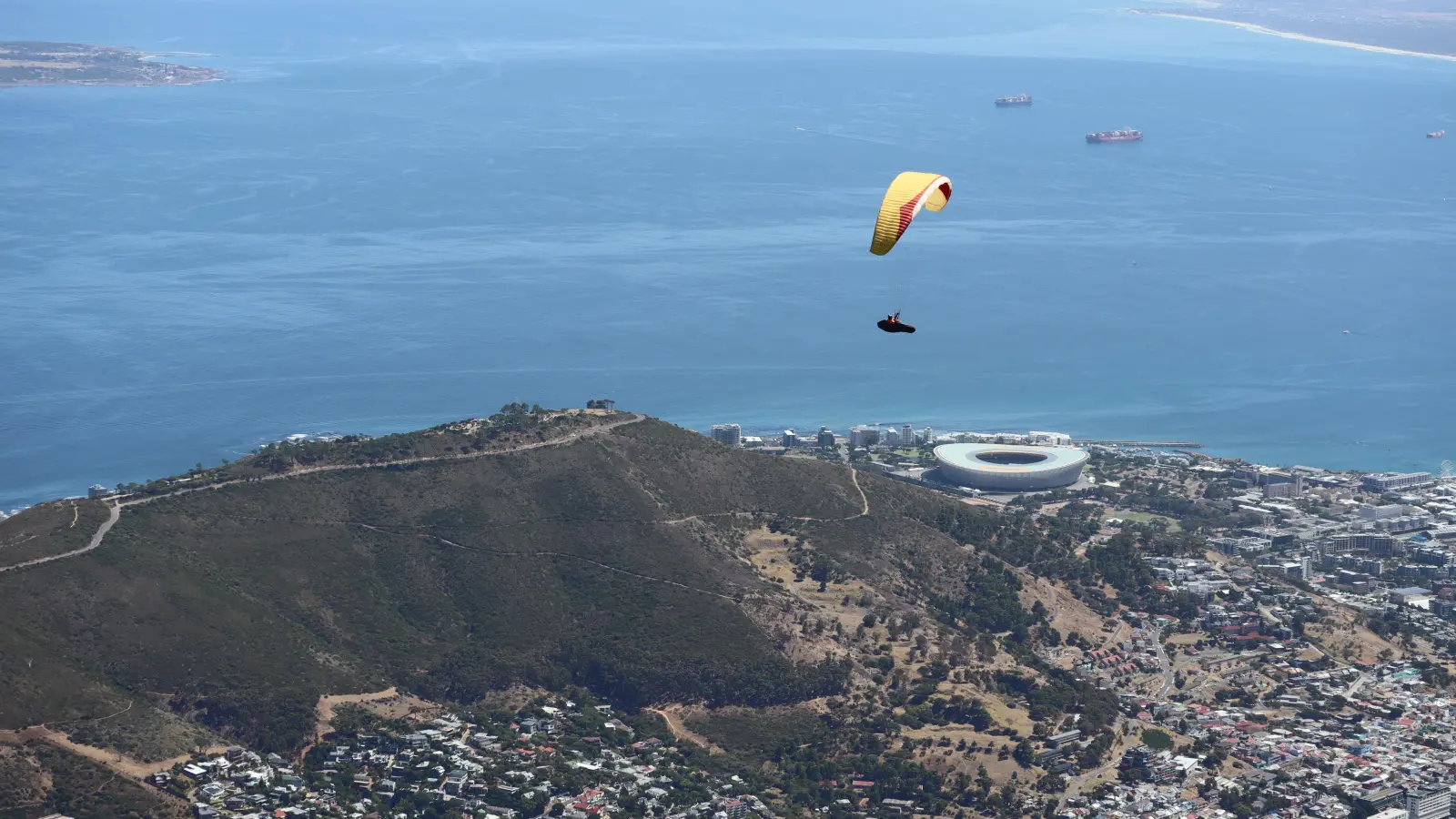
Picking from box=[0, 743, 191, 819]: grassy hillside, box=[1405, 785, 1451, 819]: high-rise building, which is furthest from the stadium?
box=[0, 743, 191, 819]: grassy hillside

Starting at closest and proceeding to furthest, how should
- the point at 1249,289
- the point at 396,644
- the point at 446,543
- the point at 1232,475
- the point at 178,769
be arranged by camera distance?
the point at 178,769 < the point at 396,644 < the point at 446,543 < the point at 1232,475 < the point at 1249,289

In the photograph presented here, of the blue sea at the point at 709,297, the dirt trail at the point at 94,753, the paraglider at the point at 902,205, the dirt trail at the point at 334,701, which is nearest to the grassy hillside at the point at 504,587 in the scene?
the dirt trail at the point at 334,701

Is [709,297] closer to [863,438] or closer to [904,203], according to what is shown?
[863,438]

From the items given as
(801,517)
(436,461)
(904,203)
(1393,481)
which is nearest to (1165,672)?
(801,517)

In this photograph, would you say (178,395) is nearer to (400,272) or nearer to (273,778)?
(400,272)

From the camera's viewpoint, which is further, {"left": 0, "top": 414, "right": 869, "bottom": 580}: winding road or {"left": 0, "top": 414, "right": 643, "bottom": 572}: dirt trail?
{"left": 0, "top": 414, "right": 869, "bottom": 580}: winding road

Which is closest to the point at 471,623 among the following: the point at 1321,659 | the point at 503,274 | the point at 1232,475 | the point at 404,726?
the point at 404,726

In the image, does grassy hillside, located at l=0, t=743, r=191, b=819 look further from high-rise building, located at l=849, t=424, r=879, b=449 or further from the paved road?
high-rise building, located at l=849, t=424, r=879, b=449
